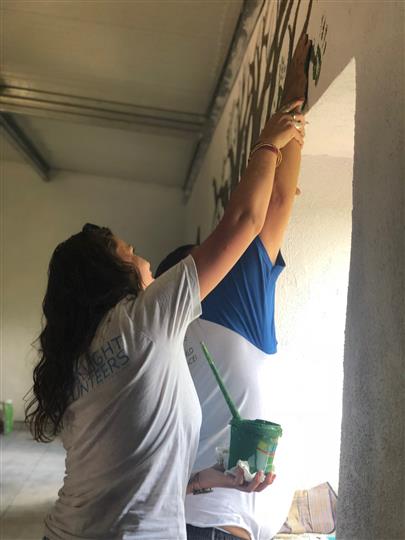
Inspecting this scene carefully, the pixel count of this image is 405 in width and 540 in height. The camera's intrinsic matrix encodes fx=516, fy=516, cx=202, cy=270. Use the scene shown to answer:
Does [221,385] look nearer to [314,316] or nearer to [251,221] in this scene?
[251,221]

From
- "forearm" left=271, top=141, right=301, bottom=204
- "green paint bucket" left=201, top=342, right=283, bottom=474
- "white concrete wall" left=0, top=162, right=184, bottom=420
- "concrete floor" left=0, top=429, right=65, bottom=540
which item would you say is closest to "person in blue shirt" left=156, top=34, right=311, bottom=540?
"forearm" left=271, top=141, right=301, bottom=204

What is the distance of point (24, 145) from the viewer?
5.12 meters

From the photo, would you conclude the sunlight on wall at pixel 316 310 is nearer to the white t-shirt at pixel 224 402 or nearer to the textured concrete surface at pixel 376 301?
the white t-shirt at pixel 224 402

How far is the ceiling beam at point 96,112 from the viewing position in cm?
395

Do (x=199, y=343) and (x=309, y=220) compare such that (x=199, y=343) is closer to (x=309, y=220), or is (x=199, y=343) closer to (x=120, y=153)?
(x=309, y=220)

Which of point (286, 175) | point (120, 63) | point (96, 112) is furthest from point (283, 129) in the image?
point (96, 112)

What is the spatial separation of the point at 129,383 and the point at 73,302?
0.79 ft

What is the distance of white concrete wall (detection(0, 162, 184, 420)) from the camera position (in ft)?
19.7

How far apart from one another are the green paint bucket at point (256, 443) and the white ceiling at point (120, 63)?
7.69 ft

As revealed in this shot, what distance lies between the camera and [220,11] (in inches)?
109

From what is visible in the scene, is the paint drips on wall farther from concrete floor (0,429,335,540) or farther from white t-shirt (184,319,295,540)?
concrete floor (0,429,335,540)

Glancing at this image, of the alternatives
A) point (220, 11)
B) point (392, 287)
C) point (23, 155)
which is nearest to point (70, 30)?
point (220, 11)

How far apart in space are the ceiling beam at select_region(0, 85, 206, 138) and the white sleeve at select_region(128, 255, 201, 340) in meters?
3.30

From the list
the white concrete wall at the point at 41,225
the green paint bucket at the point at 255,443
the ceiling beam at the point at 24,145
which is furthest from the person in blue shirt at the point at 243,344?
the white concrete wall at the point at 41,225
